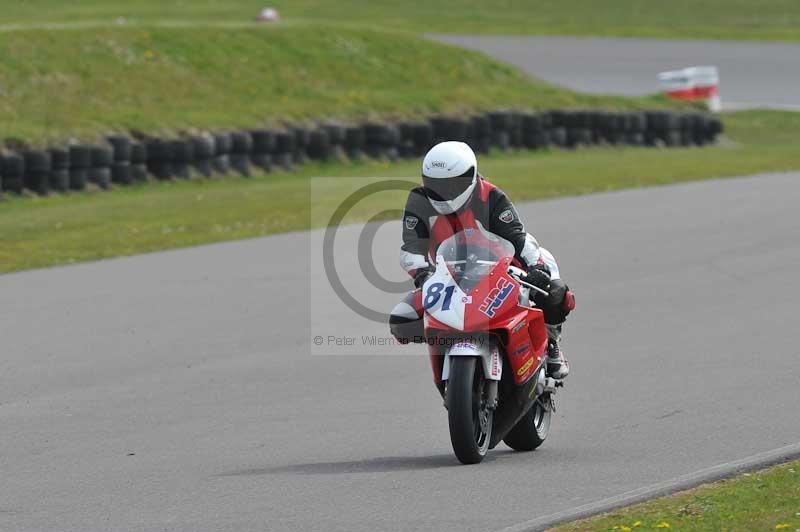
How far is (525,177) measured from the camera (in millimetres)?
20766

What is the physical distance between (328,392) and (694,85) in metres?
21.6

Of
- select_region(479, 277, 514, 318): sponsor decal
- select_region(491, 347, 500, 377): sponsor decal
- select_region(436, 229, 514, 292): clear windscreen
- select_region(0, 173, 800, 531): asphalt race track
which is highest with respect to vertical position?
select_region(436, 229, 514, 292): clear windscreen

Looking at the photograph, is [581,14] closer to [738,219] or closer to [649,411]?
[738,219]

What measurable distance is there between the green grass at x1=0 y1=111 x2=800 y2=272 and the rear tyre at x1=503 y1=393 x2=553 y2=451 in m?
7.47

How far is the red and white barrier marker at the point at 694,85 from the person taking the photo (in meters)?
29.0

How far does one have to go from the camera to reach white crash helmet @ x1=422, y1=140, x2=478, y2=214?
6.75 m

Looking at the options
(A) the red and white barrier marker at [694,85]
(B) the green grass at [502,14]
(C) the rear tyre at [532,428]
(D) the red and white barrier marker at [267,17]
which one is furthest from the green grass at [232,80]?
(C) the rear tyre at [532,428]

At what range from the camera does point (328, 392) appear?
28.8 feet

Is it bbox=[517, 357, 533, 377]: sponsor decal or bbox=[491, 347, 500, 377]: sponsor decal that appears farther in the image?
bbox=[517, 357, 533, 377]: sponsor decal

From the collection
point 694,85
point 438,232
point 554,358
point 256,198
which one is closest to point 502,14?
point 694,85

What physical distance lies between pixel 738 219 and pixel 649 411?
8228 mm

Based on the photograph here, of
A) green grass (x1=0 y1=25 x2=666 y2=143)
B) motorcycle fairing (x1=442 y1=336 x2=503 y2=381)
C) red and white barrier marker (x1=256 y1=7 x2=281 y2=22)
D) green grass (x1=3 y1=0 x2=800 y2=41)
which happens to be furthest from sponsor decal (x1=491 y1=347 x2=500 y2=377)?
red and white barrier marker (x1=256 y1=7 x2=281 y2=22)

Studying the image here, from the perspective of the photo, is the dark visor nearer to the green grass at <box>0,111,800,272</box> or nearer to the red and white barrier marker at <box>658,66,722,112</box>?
the green grass at <box>0,111,800,272</box>

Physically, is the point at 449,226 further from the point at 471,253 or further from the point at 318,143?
the point at 318,143
